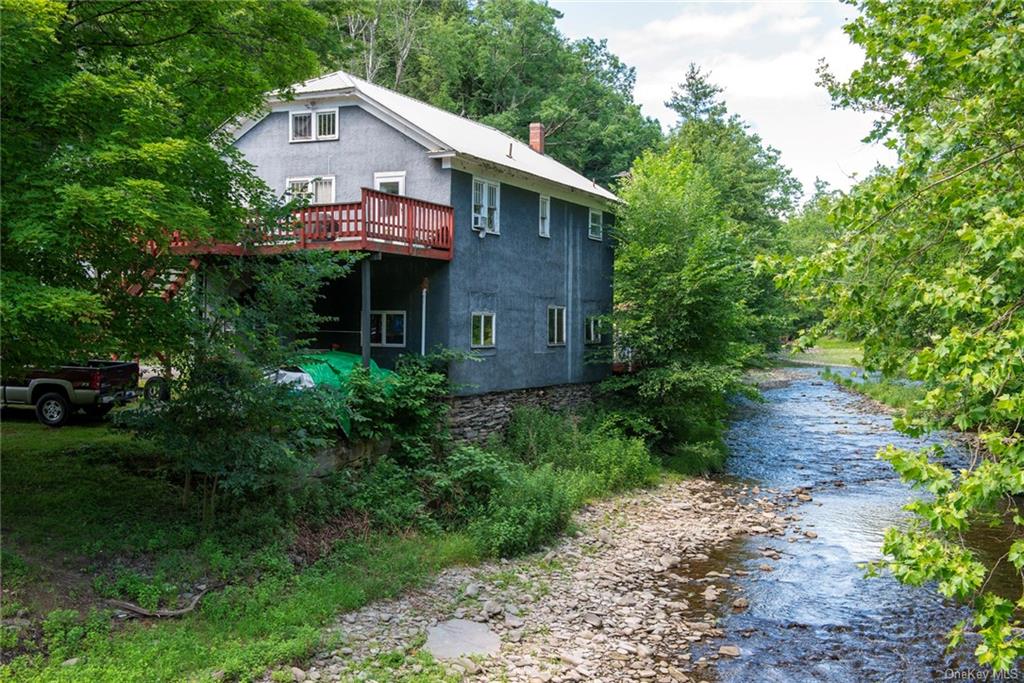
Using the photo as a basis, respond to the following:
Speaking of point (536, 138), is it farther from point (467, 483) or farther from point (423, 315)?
point (467, 483)

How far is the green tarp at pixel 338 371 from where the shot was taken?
15.3m

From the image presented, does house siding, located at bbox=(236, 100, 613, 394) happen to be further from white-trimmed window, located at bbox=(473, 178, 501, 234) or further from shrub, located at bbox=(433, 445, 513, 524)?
shrub, located at bbox=(433, 445, 513, 524)

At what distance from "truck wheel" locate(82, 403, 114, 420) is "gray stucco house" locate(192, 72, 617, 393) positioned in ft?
17.3

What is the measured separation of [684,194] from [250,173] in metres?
16.4

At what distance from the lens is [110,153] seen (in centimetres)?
923

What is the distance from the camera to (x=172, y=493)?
44.3ft

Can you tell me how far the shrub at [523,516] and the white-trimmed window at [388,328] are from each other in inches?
175

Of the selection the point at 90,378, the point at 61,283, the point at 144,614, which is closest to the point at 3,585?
the point at 144,614

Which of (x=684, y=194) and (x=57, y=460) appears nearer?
(x=57, y=460)

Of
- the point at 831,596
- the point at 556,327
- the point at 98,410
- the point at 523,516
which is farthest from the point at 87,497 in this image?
the point at 556,327

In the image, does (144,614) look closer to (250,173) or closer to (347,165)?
(250,173)

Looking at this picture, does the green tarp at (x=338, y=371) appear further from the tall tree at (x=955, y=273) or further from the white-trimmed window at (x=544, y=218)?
the tall tree at (x=955, y=273)

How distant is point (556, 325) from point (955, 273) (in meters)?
17.5

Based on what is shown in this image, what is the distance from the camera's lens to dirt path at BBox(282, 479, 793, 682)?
406 inches
